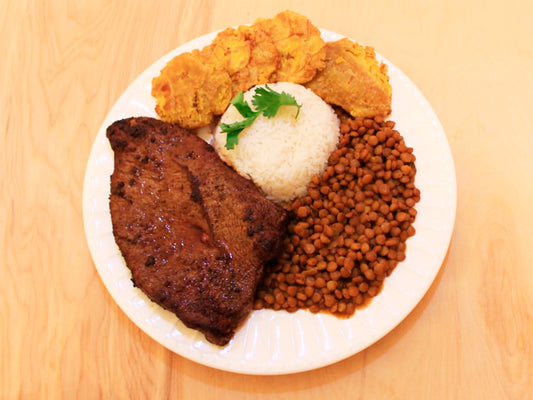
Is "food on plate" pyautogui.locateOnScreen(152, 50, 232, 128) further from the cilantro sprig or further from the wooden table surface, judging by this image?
the wooden table surface

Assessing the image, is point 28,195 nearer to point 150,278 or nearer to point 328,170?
point 150,278

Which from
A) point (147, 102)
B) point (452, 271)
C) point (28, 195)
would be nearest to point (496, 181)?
A: point (452, 271)

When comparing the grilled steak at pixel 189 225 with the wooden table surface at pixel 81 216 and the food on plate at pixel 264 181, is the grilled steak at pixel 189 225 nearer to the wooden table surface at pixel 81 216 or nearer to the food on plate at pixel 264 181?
the food on plate at pixel 264 181

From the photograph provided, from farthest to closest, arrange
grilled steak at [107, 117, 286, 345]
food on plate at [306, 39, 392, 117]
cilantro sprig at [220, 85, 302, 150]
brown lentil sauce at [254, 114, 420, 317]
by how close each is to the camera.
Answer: food on plate at [306, 39, 392, 117] → cilantro sprig at [220, 85, 302, 150] → brown lentil sauce at [254, 114, 420, 317] → grilled steak at [107, 117, 286, 345]

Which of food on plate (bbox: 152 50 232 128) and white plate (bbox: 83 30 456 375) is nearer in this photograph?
white plate (bbox: 83 30 456 375)

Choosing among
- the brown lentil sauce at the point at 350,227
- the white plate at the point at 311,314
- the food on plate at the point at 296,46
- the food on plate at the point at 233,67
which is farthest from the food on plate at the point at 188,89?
the brown lentil sauce at the point at 350,227

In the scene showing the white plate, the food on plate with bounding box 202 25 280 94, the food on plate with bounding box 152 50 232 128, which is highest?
the food on plate with bounding box 202 25 280 94

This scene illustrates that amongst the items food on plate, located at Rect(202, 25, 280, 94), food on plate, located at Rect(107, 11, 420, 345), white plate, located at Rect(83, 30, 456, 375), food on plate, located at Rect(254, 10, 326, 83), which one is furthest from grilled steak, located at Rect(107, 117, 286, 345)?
food on plate, located at Rect(254, 10, 326, 83)
